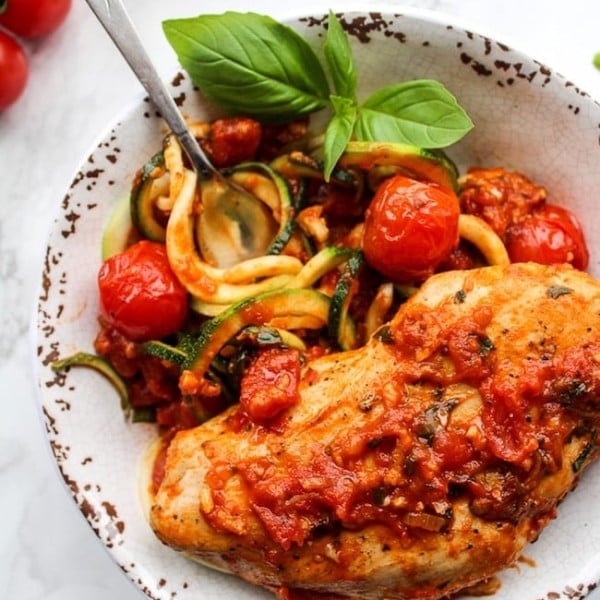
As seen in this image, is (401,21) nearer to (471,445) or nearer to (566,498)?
(471,445)

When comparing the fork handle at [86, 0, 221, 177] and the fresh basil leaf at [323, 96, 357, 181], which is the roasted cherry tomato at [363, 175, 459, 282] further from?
the fork handle at [86, 0, 221, 177]

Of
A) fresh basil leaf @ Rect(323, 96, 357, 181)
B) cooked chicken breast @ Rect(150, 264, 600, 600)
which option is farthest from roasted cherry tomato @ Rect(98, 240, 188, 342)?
fresh basil leaf @ Rect(323, 96, 357, 181)

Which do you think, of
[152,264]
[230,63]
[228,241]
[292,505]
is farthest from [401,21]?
[292,505]

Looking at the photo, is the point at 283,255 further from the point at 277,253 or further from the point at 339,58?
the point at 339,58

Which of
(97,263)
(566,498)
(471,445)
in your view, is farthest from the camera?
(97,263)

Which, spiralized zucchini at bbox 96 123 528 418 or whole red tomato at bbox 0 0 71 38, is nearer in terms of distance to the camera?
spiralized zucchini at bbox 96 123 528 418

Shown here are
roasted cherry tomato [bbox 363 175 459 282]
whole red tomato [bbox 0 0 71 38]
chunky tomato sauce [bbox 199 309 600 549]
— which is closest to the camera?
chunky tomato sauce [bbox 199 309 600 549]
